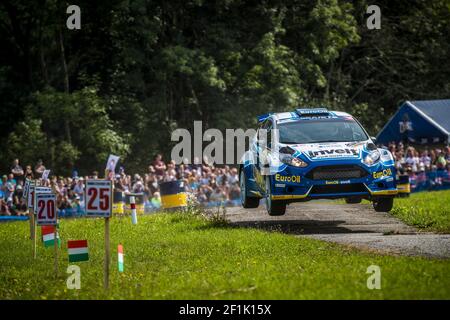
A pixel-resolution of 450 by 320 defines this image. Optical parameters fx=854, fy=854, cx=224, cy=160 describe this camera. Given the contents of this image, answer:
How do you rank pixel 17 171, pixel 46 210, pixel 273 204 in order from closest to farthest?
pixel 46 210
pixel 273 204
pixel 17 171

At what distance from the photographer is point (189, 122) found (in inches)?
1695

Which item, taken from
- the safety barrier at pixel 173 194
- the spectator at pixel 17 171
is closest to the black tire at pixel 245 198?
the safety barrier at pixel 173 194

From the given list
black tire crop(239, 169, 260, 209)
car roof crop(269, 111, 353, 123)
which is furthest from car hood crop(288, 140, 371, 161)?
black tire crop(239, 169, 260, 209)

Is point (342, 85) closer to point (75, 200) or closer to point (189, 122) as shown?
point (189, 122)

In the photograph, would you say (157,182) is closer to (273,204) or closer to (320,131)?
(320,131)

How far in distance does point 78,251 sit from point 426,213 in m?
10.2

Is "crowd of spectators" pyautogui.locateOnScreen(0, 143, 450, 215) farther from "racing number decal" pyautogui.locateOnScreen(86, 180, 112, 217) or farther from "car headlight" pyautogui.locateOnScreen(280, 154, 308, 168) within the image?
"racing number decal" pyautogui.locateOnScreen(86, 180, 112, 217)

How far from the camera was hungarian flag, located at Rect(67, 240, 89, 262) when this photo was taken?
12.4 meters

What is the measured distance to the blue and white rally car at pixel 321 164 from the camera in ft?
54.9

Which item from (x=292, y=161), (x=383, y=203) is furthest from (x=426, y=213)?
(x=292, y=161)

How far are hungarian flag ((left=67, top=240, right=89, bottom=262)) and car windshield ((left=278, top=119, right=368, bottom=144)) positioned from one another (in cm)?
633

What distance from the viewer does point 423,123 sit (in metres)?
38.8

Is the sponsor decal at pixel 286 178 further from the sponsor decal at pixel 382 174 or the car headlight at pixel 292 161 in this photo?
the sponsor decal at pixel 382 174

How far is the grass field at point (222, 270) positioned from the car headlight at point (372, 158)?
7.36 ft
